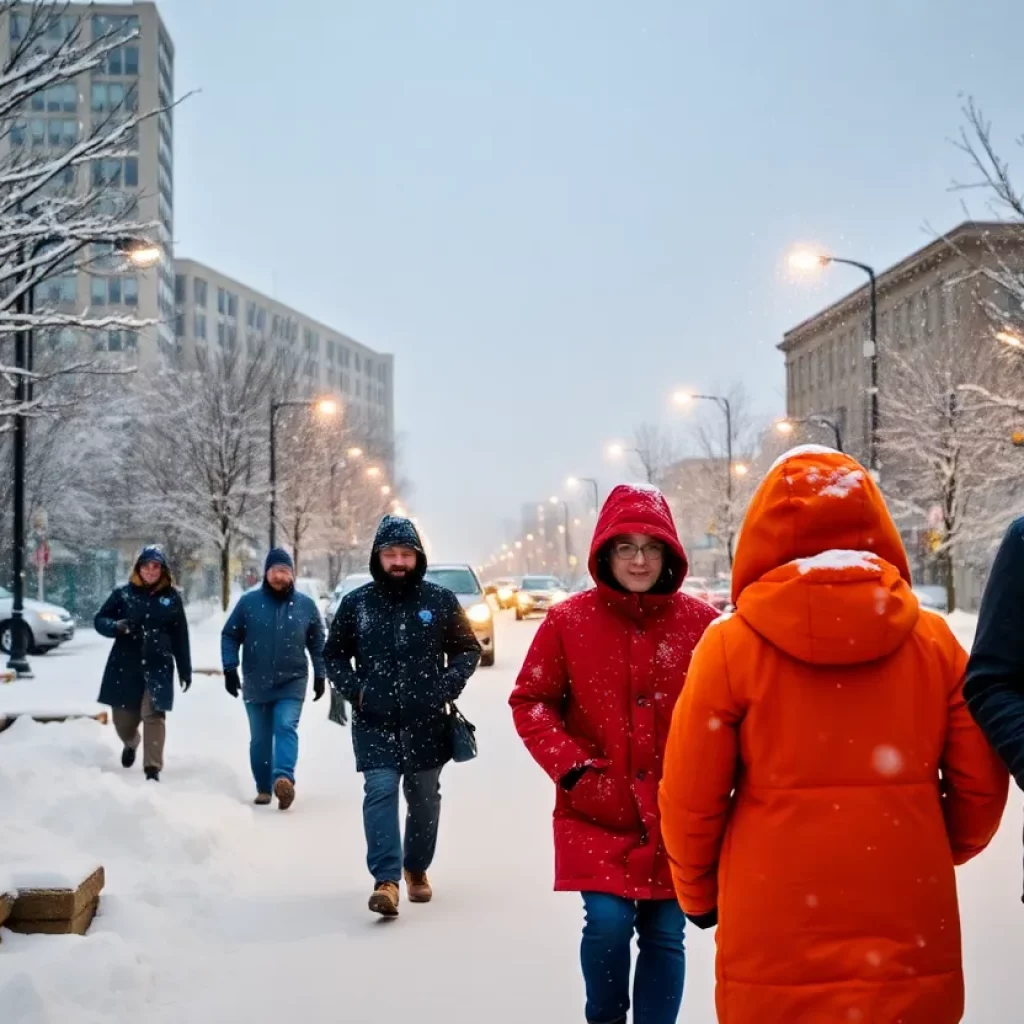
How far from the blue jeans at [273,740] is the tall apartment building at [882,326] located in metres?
35.5

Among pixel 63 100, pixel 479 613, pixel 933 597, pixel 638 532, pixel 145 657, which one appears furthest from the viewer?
pixel 63 100

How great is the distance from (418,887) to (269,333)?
305 feet

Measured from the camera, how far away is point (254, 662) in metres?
9.23

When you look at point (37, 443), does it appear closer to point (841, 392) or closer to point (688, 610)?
point (688, 610)

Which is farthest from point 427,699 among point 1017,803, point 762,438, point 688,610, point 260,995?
point 762,438

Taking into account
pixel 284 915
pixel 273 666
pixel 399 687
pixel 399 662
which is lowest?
pixel 284 915

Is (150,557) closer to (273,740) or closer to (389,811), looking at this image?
(273,740)

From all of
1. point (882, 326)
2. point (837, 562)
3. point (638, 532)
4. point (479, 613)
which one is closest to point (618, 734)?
point (638, 532)

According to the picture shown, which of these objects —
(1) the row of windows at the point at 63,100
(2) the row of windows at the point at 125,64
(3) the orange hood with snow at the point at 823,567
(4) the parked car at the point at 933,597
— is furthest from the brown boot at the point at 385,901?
(2) the row of windows at the point at 125,64

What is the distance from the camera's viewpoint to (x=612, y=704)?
3928 mm

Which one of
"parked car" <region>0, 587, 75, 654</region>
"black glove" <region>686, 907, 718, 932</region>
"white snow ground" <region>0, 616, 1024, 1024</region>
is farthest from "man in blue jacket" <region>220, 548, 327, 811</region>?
"parked car" <region>0, 587, 75, 654</region>

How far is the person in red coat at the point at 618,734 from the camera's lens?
3.82 metres

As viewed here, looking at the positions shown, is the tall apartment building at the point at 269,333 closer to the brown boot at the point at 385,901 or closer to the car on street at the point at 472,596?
the car on street at the point at 472,596

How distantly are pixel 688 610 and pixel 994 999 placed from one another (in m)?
2.21
